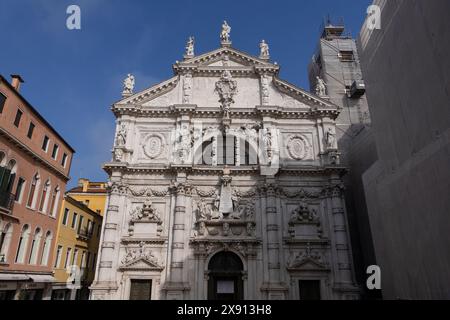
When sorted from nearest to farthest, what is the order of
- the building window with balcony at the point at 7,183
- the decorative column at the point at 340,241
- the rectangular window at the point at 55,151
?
the building window with balcony at the point at 7,183 → the decorative column at the point at 340,241 → the rectangular window at the point at 55,151

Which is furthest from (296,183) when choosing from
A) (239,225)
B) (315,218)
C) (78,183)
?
(78,183)

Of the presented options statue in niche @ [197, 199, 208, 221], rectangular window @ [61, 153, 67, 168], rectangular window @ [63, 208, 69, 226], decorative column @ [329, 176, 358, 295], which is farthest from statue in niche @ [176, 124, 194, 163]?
rectangular window @ [63, 208, 69, 226]

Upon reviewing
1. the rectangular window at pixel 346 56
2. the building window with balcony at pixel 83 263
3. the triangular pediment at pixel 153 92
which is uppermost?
the rectangular window at pixel 346 56

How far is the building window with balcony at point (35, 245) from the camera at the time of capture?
1842 cm

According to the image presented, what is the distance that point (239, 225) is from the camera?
61.8 ft

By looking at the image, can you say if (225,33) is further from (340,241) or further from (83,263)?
(83,263)

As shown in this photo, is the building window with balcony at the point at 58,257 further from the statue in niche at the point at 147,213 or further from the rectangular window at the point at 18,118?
the rectangular window at the point at 18,118

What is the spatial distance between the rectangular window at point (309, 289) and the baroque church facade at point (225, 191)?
0.06 meters

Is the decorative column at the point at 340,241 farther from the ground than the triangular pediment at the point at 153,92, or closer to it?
closer to it

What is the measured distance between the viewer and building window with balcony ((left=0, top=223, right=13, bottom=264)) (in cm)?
1581

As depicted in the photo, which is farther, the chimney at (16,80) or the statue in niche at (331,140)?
the statue in niche at (331,140)

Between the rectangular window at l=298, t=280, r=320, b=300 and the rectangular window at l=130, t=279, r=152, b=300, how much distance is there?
28.3 ft

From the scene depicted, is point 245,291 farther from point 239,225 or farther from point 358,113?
point 358,113

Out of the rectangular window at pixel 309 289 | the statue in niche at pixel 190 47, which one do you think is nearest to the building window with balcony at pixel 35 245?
the rectangular window at pixel 309 289
